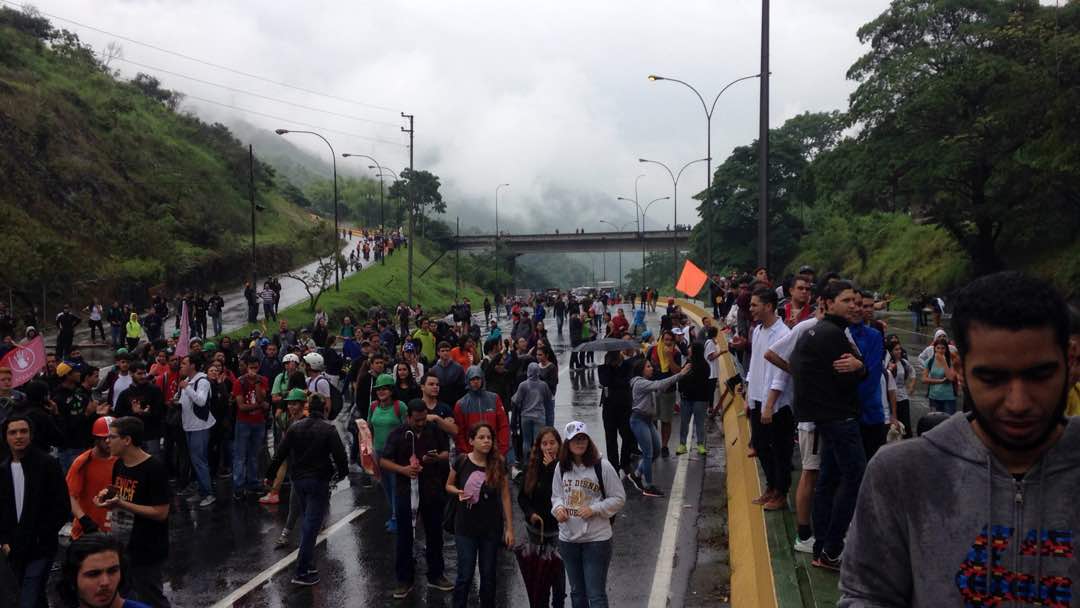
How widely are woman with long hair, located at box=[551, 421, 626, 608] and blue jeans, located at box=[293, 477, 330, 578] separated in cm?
247

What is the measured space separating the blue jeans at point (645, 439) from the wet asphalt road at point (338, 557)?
315 millimetres

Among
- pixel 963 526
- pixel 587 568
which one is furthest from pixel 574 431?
pixel 963 526

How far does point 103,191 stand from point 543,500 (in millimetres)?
46026

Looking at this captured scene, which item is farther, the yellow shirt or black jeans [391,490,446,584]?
Result: black jeans [391,490,446,584]

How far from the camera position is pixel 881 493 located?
1890 mm

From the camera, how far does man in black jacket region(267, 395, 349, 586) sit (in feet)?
25.1

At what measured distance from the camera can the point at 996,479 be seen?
70.9 inches

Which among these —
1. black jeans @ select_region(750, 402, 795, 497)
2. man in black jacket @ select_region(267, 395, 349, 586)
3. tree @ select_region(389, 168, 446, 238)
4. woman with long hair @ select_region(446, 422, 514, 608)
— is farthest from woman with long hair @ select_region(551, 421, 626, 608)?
tree @ select_region(389, 168, 446, 238)

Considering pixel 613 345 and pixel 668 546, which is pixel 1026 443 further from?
pixel 613 345

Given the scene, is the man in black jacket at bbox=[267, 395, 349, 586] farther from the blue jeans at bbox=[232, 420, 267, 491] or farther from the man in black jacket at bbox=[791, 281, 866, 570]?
the man in black jacket at bbox=[791, 281, 866, 570]

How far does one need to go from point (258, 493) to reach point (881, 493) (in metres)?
10.3

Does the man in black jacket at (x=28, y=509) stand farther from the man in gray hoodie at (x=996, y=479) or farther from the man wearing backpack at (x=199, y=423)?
the man wearing backpack at (x=199, y=423)

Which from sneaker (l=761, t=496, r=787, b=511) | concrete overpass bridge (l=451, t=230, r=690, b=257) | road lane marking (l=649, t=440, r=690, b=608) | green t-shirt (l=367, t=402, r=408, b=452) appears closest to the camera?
road lane marking (l=649, t=440, r=690, b=608)

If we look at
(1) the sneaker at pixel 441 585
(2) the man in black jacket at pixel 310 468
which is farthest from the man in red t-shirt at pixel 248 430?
(1) the sneaker at pixel 441 585
